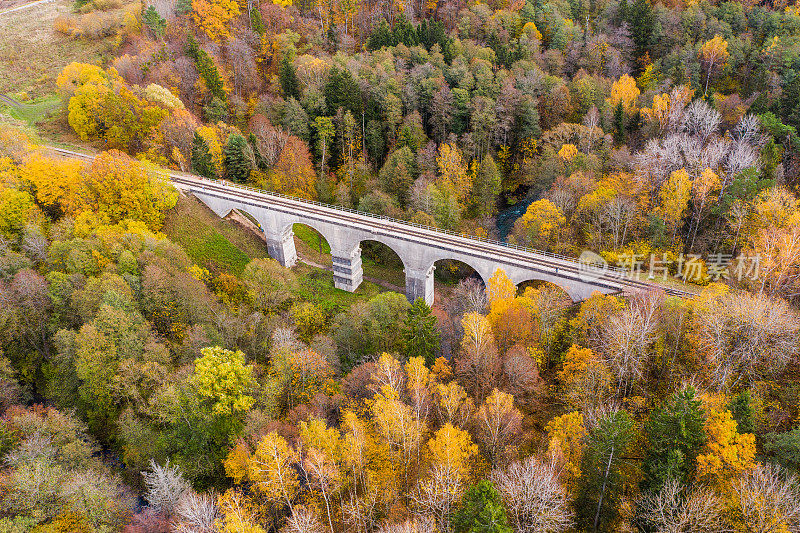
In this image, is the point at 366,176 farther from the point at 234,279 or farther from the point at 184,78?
the point at 184,78

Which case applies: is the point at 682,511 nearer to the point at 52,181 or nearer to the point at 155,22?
the point at 52,181

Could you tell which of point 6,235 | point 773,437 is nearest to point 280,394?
point 773,437

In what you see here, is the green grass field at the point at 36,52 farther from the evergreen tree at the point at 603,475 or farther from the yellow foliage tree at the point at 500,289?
the evergreen tree at the point at 603,475

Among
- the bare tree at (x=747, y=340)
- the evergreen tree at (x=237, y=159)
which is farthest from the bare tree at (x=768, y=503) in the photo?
the evergreen tree at (x=237, y=159)

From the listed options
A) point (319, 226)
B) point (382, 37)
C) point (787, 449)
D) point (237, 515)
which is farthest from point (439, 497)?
point (382, 37)

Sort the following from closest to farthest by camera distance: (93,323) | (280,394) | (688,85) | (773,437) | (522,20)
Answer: (773,437), (280,394), (93,323), (688,85), (522,20)

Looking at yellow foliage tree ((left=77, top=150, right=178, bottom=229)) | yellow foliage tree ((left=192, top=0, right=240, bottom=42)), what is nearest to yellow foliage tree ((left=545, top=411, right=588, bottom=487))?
yellow foliage tree ((left=77, top=150, right=178, bottom=229))
